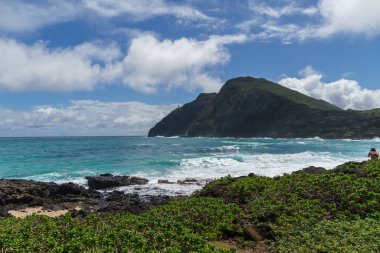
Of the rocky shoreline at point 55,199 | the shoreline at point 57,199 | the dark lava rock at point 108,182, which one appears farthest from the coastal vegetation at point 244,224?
the dark lava rock at point 108,182

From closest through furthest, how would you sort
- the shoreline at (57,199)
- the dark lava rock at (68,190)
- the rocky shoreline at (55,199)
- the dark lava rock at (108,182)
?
the rocky shoreline at (55,199)
the shoreline at (57,199)
the dark lava rock at (68,190)
the dark lava rock at (108,182)

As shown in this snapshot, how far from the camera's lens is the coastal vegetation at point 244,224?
35.2ft

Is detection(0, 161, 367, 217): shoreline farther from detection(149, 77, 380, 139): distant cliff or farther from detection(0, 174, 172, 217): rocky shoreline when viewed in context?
detection(149, 77, 380, 139): distant cliff

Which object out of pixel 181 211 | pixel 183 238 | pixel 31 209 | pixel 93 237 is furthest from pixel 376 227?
pixel 31 209

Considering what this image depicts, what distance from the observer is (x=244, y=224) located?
47.2 feet

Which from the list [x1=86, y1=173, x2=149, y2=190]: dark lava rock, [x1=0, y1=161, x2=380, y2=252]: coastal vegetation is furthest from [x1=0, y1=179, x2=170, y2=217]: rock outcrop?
[x1=0, y1=161, x2=380, y2=252]: coastal vegetation

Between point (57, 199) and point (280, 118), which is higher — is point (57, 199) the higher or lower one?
the lower one

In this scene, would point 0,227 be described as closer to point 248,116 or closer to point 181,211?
point 181,211

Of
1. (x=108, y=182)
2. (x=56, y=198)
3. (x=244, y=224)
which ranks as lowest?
(x=56, y=198)

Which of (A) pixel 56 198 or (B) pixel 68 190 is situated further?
(B) pixel 68 190

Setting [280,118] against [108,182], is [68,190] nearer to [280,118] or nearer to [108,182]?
[108,182]

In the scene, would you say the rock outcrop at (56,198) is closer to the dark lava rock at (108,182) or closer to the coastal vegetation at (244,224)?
the dark lava rock at (108,182)

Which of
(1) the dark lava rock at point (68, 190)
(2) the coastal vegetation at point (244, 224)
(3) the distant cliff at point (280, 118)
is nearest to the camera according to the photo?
(2) the coastal vegetation at point (244, 224)

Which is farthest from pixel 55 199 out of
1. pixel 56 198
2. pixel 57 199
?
pixel 56 198
